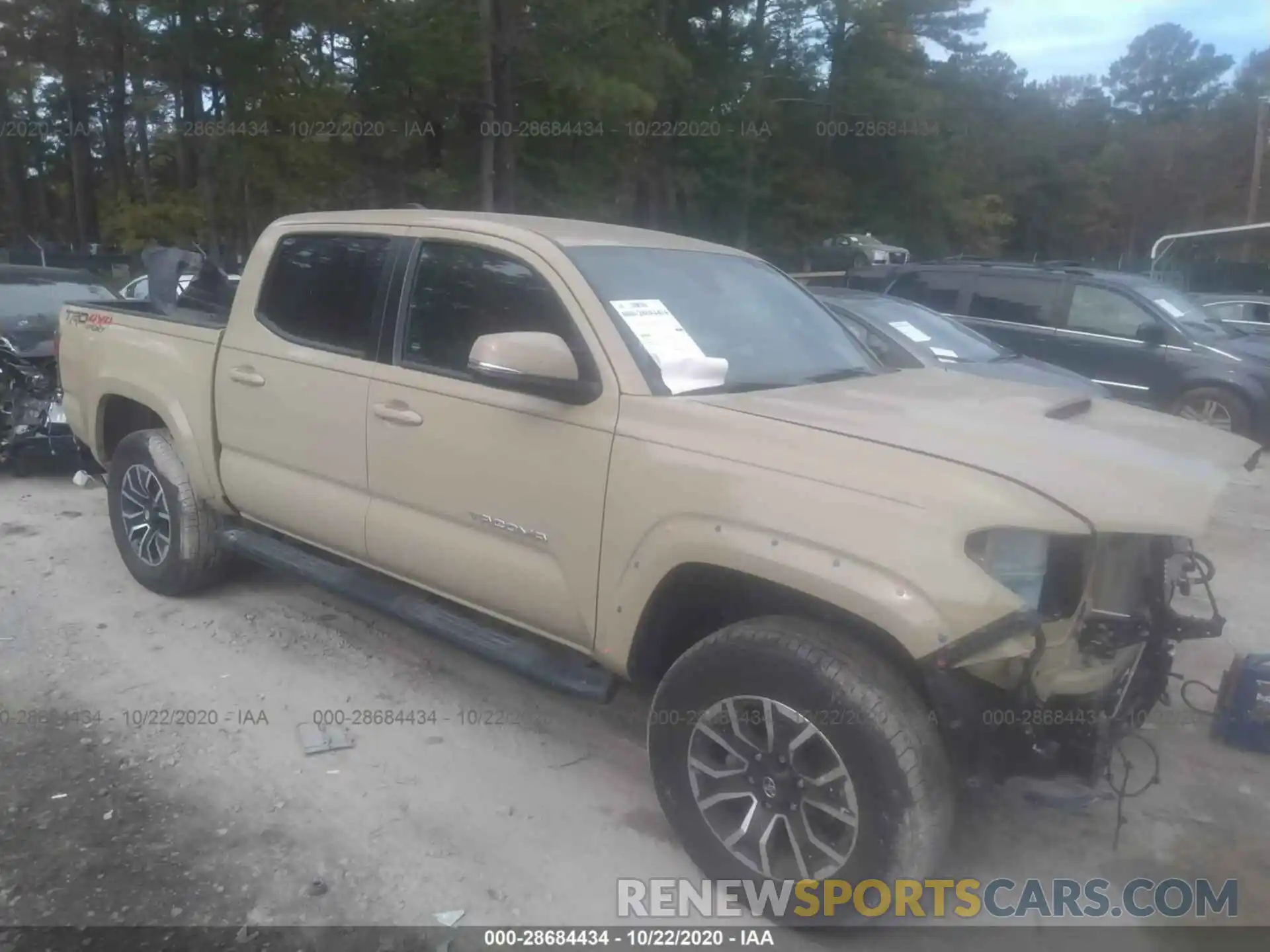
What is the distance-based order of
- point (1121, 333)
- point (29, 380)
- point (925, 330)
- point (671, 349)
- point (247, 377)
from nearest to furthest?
point (671, 349) → point (247, 377) → point (29, 380) → point (925, 330) → point (1121, 333)

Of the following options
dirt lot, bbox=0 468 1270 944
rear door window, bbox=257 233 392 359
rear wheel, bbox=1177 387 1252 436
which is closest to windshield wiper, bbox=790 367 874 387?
dirt lot, bbox=0 468 1270 944

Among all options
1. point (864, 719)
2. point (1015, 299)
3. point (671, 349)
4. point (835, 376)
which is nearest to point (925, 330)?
point (1015, 299)

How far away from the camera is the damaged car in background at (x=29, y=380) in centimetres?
779

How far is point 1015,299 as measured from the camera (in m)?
11.1

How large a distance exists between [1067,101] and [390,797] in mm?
60358

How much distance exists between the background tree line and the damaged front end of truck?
1902 cm

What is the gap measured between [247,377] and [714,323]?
2.16 metres

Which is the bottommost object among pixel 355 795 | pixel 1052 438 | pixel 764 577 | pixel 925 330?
pixel 355 795

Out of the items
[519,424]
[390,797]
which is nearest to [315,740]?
[390,797]

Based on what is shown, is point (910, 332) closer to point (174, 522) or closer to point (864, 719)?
point (174, 522)

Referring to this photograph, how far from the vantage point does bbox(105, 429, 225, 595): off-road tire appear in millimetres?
5176

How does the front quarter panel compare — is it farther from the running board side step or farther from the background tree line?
the background tree line

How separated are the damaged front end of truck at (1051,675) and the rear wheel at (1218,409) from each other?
321 inches

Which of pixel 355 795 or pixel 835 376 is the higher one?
pixel 835 376
